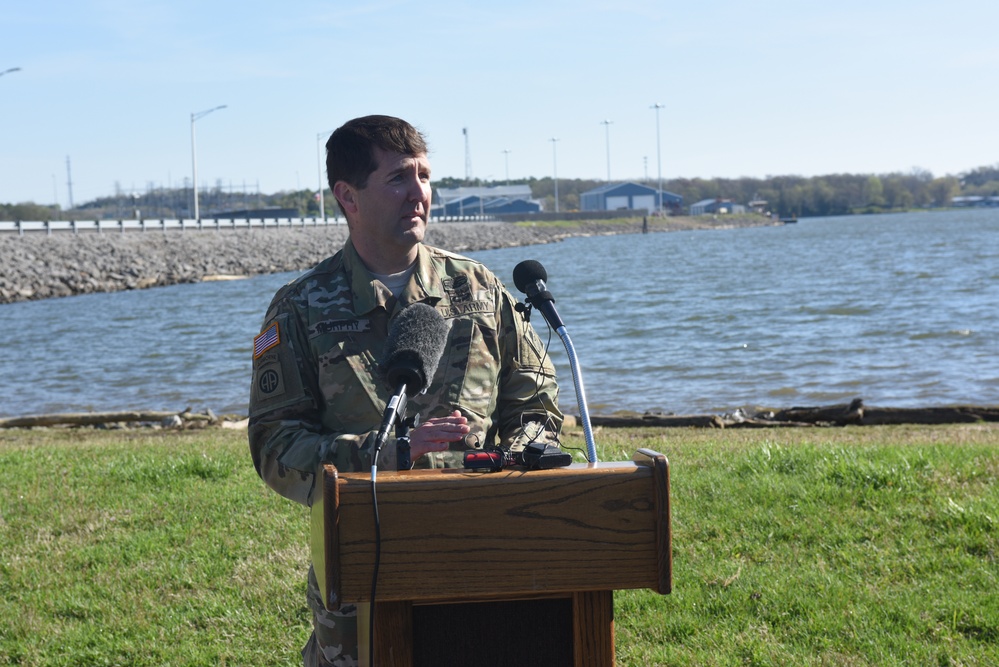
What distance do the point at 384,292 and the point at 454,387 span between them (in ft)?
1.27

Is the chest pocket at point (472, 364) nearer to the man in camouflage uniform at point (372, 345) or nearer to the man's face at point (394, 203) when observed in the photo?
the man in camouflage uniform at point (372, 345)

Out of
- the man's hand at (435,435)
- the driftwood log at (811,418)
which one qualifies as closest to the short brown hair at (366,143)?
the man's hand at (435,435)

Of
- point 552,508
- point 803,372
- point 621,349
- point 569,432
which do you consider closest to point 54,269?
point 621,349

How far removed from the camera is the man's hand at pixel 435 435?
290cm

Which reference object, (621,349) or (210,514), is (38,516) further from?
(621,349)

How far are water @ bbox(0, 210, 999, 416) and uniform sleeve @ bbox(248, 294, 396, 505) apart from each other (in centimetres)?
1137

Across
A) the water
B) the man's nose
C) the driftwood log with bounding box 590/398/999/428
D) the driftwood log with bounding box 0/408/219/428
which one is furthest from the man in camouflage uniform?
the water

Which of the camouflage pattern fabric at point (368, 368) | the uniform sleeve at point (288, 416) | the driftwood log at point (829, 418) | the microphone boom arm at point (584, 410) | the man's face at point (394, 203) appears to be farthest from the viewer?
the driftwood log at point (829, 418)

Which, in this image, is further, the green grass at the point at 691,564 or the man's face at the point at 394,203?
the green grass at the point at 691,564

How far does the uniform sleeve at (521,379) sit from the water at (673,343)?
36.3ft

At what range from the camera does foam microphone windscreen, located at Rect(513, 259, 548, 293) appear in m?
3.42

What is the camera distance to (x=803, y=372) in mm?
18609

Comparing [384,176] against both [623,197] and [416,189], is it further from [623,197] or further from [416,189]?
[623,197]

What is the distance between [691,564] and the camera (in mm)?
6215
